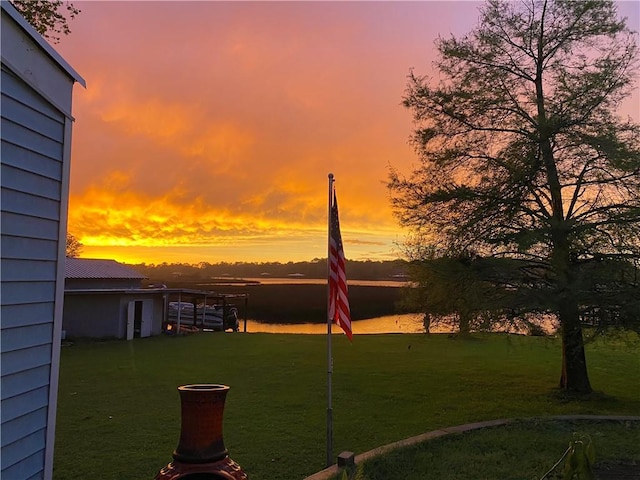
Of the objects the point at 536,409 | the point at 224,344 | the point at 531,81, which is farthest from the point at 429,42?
the point at 224,344

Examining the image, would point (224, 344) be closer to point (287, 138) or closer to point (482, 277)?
point (287, 138)

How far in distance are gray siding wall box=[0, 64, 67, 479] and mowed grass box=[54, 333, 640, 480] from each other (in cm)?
231

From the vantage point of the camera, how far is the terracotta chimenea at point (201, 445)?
291 centimetres

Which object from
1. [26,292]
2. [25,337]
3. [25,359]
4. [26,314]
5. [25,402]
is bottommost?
[25,402]

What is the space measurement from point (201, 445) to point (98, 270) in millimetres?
20378

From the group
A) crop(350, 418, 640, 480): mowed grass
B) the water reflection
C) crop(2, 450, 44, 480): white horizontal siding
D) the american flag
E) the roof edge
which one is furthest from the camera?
the water reflection

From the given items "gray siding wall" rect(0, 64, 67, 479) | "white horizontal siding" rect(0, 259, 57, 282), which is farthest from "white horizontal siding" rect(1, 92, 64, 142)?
"white horizontal siding" rect(0, 259, 57, 282)

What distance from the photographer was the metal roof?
65.6 feet

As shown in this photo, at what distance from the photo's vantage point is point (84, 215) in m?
12.7

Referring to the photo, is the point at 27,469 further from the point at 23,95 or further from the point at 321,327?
the point at 321,327

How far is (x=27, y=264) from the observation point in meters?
3.11

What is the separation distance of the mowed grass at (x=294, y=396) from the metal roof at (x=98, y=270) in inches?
A: 175

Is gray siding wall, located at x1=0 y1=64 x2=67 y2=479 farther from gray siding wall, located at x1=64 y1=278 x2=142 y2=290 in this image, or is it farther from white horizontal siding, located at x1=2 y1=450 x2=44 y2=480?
gray siding wall, located at x1=64 y1=278 x2=142 y2=290

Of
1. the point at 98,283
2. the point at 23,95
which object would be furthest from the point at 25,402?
the point at 98,283
